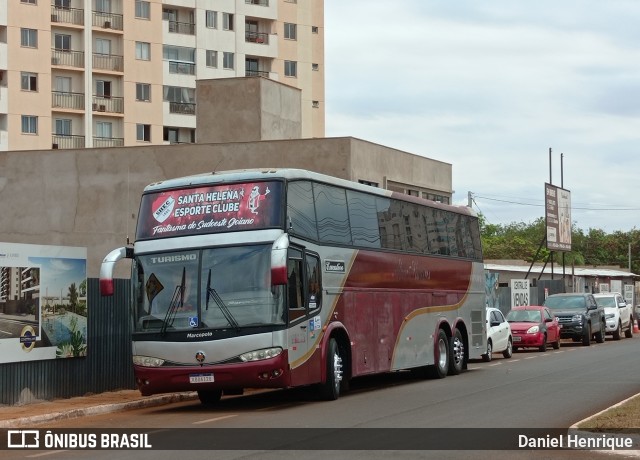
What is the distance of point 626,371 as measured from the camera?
27.0 m

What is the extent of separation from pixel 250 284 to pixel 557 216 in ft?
155

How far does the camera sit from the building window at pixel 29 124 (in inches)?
2933

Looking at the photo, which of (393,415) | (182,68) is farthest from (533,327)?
(182,68)

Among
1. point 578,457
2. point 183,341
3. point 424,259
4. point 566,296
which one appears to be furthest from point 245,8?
point 578,457

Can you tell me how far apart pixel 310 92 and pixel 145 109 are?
14466 millimetres

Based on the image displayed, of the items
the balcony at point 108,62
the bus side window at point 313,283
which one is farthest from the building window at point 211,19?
the bus side window at point 313,283

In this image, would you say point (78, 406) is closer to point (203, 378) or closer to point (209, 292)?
point (203, 378)

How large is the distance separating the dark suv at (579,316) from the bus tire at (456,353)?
53.5ft

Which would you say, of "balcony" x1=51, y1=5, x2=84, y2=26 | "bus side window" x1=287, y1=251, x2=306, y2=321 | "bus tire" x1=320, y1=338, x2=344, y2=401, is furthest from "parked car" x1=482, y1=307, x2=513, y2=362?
"balcony" x1=51, y1=5, x2=84, y2=26

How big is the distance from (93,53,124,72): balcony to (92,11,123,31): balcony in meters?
1.82

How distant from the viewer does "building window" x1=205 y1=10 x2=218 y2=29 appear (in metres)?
82.6

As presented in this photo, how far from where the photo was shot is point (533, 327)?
3916 centimetres

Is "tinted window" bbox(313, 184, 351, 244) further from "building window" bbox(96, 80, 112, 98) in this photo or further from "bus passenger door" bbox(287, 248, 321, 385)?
"building window" bbox(96, 80, 112, 98)

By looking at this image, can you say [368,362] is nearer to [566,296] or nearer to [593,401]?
[593,401]
